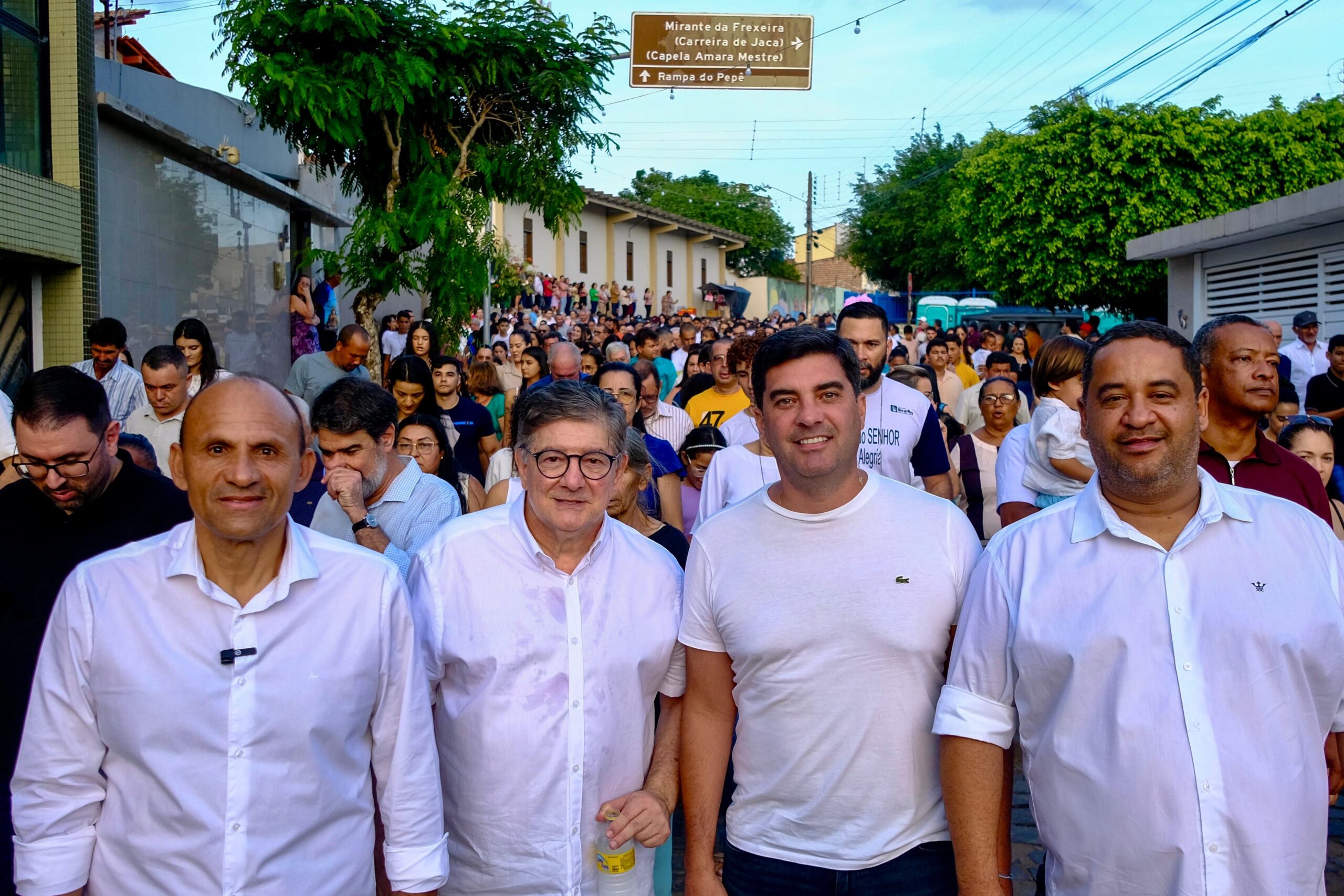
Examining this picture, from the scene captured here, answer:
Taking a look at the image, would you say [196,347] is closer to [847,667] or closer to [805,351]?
[805,351]

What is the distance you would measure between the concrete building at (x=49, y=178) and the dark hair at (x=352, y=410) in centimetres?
694

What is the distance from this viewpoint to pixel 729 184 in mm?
75000

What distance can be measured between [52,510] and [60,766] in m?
1.22

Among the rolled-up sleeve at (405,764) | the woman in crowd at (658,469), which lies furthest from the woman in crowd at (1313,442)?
the rolled-up sleeve at (405,764)

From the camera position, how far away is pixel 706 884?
9.39ft

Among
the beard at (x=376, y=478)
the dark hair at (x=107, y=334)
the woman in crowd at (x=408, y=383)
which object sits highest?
the dark hair at (x=107, y=334)

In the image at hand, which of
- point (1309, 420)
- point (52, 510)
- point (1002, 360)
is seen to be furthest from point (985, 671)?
point (1002, 360)

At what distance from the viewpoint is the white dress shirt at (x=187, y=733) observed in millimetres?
2408

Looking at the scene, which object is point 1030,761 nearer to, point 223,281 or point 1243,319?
point 1243,319

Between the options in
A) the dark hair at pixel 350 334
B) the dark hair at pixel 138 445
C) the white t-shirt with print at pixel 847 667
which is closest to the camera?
the white t-shirt with print at pixel 847 667

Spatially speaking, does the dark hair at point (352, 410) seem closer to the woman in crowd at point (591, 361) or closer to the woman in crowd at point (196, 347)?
the woman in crowd at point (196, 347)

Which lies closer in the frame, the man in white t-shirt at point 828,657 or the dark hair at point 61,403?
the man in white t-shirt at point 828,657

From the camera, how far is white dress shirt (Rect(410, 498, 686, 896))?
2.83 m

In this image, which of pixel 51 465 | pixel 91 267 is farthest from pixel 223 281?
pixel 51 465
